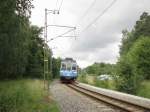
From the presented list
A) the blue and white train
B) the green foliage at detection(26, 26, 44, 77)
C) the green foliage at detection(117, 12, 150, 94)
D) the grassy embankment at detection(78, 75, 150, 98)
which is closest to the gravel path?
the grassy embankment at detection(78, 75, 150, 98)

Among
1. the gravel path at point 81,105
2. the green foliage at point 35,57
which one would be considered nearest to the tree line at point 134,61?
the gravel path at point 81,105

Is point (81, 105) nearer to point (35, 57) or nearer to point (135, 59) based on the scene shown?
point (135, 59)

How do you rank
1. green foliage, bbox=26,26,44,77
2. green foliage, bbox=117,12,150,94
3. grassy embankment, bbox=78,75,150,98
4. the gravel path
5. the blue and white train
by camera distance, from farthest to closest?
green foliage, bbox=26,26,44,77
the blue and white train
green foliage, bbox=117,12,150,94
grassy embankment, bbox=78,75,150,98
the gravel path

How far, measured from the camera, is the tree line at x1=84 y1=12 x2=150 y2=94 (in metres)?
31.6

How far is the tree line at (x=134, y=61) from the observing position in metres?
31.6

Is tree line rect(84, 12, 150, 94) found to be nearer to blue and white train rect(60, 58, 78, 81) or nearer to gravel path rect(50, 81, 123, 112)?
blue and white train rect(60, 58, 78, 81)

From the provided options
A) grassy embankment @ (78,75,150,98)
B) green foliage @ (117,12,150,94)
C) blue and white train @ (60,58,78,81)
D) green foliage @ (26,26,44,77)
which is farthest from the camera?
green foliage @ (26,26,44,77)

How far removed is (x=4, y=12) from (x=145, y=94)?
13913 mm

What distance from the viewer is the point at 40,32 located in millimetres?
72312

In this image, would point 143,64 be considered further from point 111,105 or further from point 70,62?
point 111,105

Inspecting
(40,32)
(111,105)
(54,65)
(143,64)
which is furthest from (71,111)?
(54,65)

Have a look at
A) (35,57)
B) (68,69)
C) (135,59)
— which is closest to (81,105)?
(68,69)

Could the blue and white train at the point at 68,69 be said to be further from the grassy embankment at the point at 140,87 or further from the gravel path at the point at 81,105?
the gravel path at the point at 81,105

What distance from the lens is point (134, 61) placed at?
55812 millimetres
